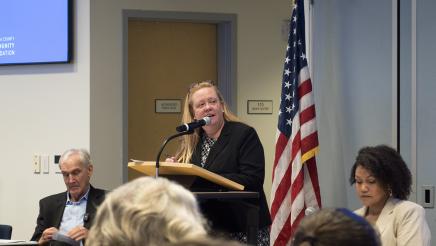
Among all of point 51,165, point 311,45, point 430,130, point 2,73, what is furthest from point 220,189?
point 2,73

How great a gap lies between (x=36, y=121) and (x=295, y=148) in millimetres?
2203

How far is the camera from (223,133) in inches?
136

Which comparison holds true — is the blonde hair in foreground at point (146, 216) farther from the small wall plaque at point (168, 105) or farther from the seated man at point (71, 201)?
the small wall plaque at point (168, 105)

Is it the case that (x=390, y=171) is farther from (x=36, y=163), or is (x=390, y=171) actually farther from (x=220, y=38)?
(x=220, y=38)

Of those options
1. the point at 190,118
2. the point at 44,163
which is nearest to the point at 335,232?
the point at 190,118

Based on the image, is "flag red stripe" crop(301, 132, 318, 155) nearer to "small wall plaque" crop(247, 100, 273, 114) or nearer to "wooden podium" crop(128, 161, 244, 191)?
"wooden podium" crop(128, 161, 244, 191)

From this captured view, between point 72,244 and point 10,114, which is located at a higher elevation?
point 10,114

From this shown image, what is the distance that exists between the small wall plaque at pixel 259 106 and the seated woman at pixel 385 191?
2.95m

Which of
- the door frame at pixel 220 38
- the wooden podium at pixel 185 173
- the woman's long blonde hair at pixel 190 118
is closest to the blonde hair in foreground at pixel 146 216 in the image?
the wooden podium at pixel 185 173

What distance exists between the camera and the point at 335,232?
5.18ft

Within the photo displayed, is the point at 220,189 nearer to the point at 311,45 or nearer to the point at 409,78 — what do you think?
the point at 409,78

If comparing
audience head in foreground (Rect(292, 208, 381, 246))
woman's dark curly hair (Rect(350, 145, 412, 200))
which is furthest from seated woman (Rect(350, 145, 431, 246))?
audience head in foreground (Rect(292, 208, 381, 246))

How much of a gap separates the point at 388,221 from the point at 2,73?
357 cm

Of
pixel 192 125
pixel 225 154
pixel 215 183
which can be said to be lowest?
pixel 215 183
